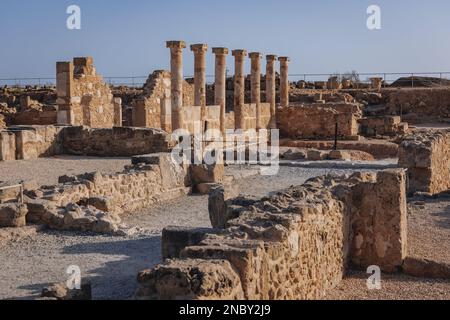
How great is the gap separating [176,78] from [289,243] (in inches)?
725

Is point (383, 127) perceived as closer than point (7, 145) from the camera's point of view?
No

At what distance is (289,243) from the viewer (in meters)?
6.34

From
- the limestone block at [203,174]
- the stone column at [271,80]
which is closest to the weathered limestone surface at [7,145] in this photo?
the limestone block at [203,174]

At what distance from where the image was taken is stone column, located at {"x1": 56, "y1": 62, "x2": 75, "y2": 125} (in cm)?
2175

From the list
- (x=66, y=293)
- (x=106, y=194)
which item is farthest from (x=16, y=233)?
(x=66, y=293)

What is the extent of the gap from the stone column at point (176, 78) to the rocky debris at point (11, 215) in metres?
14.2

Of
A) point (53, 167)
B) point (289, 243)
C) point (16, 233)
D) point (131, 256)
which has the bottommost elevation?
point (131, 256)

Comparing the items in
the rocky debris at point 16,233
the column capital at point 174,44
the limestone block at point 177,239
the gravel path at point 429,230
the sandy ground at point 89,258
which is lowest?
the gravel path at point 429,230

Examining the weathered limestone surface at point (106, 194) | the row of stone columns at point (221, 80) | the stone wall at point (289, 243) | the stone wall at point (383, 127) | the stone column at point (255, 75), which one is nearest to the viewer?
the stone wall at point (289, 243)

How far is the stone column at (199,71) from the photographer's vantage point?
25.9 m

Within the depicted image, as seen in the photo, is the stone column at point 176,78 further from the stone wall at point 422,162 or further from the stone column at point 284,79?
the stone column at point 284,79

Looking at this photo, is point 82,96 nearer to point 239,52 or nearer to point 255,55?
point 239,52

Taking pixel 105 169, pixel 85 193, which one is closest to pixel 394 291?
pixel 85 193
